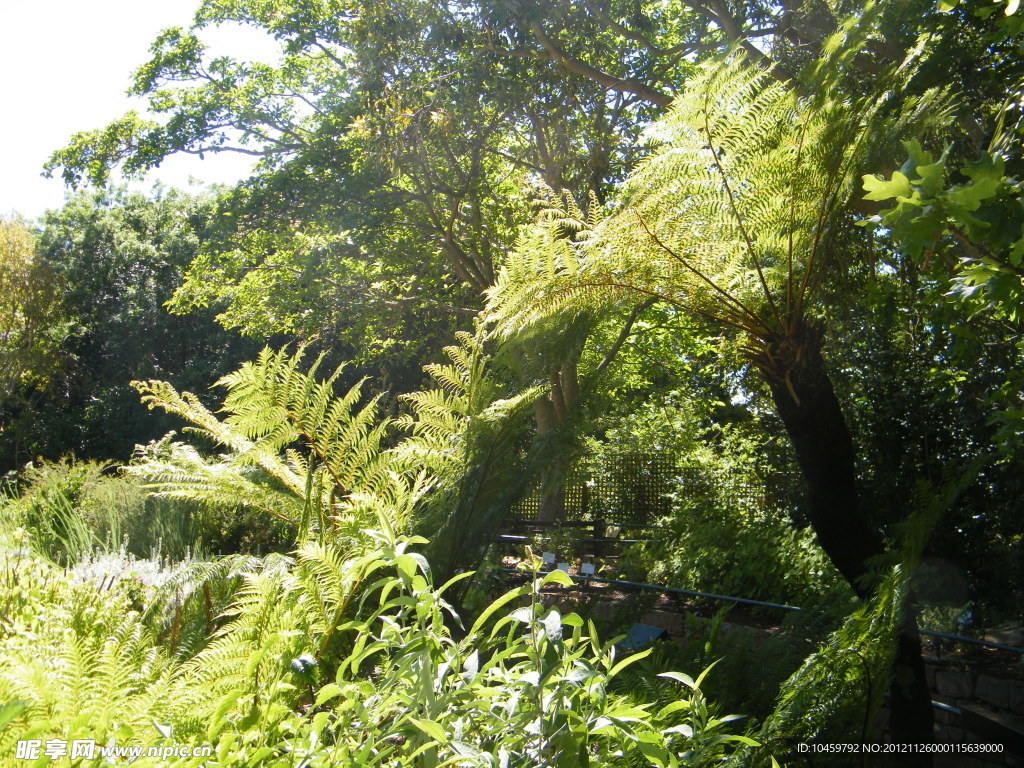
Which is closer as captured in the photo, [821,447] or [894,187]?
[894,187]

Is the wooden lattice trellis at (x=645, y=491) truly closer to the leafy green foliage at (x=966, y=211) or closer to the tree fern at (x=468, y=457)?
the tree fern at (x=468, y=457)

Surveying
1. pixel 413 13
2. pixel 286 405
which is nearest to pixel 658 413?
pixel 413 13

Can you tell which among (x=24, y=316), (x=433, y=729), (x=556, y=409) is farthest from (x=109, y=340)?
(x=433, y=729)

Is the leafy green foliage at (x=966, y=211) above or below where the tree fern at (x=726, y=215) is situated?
below

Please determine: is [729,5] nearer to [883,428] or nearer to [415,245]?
[883,428]

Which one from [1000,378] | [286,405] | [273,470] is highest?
[1000,378]

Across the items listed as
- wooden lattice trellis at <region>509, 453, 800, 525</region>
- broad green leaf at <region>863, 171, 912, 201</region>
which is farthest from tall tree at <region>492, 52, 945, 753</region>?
wooden lattice trellis at <region>509, 453, 800, 525</region>

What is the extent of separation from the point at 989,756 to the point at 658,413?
7.23 metres

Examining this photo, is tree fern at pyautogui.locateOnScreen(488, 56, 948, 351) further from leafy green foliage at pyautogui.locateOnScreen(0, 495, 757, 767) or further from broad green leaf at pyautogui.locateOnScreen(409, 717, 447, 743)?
broad green leaf at pyautogui.locateOnScreen(409, 717, 447, 743)

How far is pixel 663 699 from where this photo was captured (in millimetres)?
1706

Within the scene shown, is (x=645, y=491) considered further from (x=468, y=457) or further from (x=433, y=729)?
(x=433, y=729)

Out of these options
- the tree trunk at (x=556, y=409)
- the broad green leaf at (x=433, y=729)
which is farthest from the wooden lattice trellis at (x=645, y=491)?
the broad green leaf at (x=433, y=729)

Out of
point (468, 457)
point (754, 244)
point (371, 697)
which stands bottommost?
point (371, 697)

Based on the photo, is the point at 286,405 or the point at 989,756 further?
the point at 989,756
